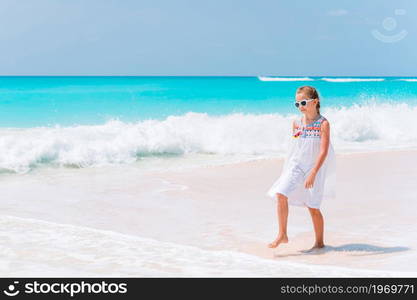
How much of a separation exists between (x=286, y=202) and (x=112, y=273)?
161 cm

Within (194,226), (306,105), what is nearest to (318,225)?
(306,105)

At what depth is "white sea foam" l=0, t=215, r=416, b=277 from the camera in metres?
4.88

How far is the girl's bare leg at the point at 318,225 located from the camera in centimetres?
560

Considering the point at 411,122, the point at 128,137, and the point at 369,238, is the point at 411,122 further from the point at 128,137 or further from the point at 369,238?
the point at 369,238

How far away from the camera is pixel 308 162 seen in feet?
17.7

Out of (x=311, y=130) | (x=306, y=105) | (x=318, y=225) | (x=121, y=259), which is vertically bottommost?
(x=121, y=259)

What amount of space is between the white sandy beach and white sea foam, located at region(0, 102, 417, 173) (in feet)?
6.37

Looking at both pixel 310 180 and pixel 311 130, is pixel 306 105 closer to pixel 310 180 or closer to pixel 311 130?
pixel 311 130

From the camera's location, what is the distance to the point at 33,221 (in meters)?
6.87

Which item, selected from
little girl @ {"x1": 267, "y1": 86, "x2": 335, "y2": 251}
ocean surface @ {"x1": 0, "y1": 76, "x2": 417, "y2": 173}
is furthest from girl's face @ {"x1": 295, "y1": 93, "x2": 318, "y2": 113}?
ocean surface @ {"x1": 0, "y1": 76, "x2": 417, "y2": 173}

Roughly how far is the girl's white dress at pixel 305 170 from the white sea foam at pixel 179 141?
7580 mm

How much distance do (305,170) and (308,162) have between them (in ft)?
0.24

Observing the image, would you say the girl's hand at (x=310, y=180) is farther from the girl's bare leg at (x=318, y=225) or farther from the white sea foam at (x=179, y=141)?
the white sea foam at (x=179, y=141)

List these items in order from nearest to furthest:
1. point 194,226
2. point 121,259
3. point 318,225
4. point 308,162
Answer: point 121,259, point 308,162, point 318,225, point 194,226
